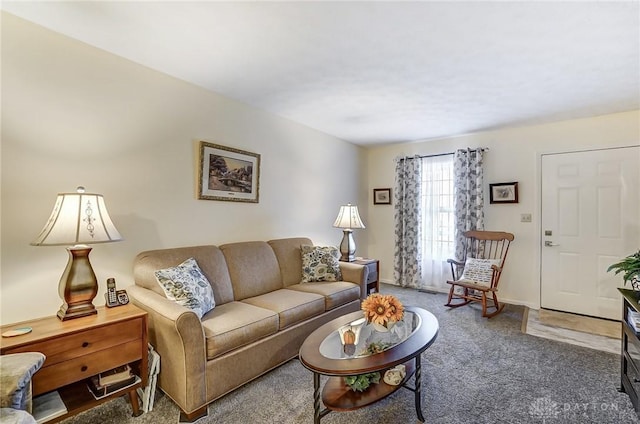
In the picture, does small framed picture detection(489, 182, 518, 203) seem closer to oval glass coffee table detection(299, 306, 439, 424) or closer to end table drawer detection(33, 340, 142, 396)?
oval glass coffee table detection(299, 306, 439, 424)

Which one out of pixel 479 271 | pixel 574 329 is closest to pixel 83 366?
pixel 479 271

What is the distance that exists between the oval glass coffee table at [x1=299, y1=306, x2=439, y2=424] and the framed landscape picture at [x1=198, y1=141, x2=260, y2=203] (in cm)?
168

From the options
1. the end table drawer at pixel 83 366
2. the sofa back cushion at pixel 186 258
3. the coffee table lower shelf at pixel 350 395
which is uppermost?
the sofa back cushion at pixel 186 258

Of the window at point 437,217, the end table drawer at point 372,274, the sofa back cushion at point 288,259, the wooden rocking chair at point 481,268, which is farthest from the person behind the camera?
the window at point 437,217

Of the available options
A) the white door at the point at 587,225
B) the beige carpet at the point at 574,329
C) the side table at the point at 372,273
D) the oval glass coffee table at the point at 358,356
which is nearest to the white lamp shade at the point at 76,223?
the oval glass coffee table at the point at 358,356

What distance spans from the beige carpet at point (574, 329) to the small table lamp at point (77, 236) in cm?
377

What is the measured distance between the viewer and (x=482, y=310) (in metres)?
3.60

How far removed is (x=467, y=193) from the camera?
421 cm

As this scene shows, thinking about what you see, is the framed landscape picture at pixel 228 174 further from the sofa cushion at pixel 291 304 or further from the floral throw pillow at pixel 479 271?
the floral throw pillow at pixel 479 271

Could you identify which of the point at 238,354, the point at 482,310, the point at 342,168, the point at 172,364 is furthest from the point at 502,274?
the point at 172,364

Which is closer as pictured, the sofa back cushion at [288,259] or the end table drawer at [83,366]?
the end table drawer at [83,366]

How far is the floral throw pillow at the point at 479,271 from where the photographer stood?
3684 millimetres

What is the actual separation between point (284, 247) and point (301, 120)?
1.58 m

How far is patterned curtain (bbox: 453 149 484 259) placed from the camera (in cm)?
413
